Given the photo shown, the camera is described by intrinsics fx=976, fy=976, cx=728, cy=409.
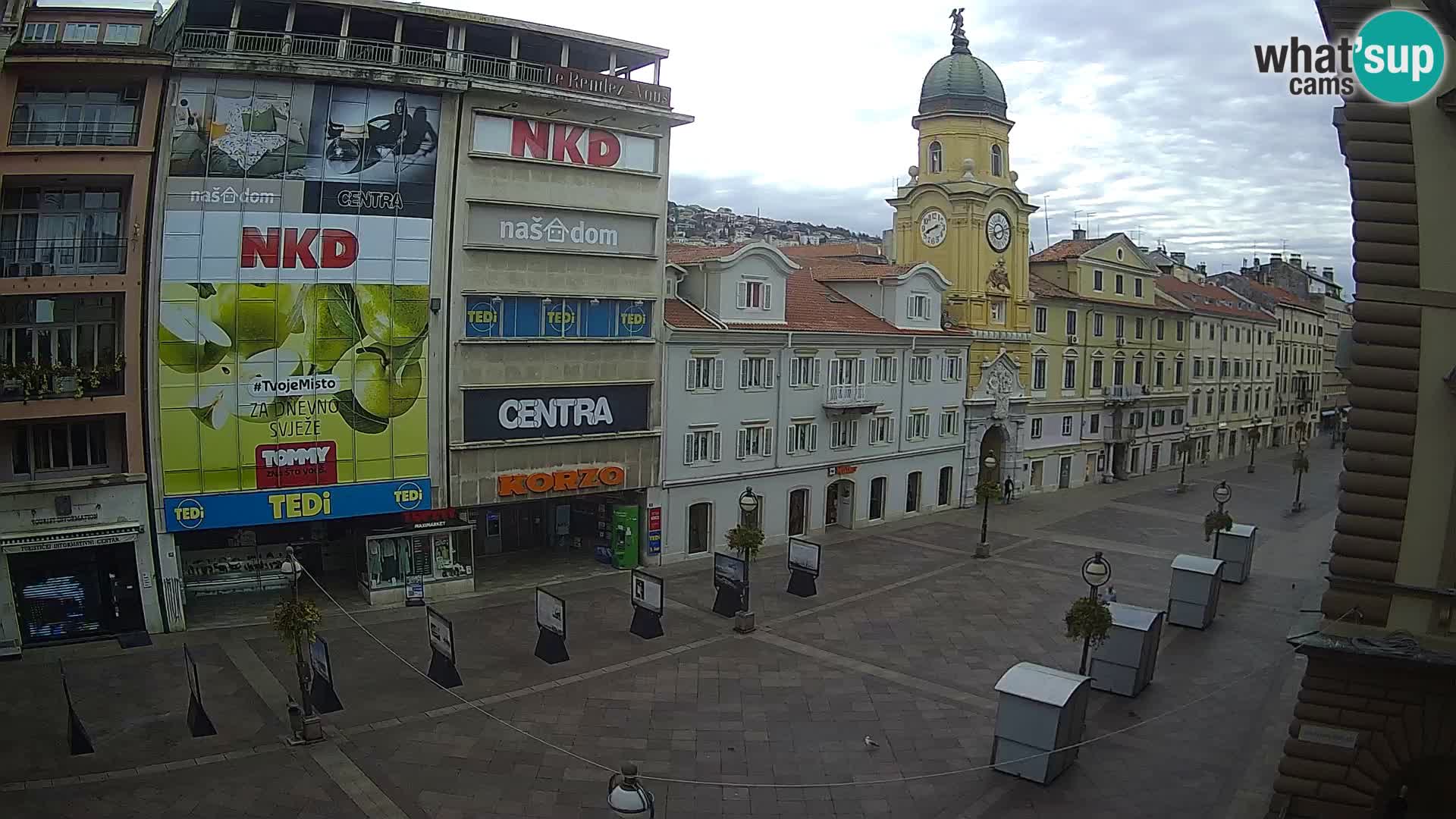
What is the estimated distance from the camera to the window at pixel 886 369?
43625 millimetres

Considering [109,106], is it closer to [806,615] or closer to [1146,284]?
[806,615]

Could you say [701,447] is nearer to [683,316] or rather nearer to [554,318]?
[683,316]

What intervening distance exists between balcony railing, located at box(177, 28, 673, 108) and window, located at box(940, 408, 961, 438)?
72.6 ft

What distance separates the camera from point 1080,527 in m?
44.9

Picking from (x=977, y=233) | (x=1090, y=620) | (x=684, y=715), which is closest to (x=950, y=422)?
(x=977, y=233)

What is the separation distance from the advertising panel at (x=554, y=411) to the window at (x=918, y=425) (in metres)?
15.9

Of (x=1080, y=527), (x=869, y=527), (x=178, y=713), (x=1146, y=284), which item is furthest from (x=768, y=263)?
(x=1146, y=284)

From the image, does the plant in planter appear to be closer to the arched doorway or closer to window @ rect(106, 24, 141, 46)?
window @ rect(106, 24, 141, 46)

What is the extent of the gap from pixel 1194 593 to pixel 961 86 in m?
31.4

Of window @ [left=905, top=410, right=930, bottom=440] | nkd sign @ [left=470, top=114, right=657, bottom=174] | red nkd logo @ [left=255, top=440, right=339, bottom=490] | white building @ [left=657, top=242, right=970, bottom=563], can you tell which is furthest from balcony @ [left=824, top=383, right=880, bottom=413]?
red nkd logo @ [left=255, top=440, right=339, bottom=490]

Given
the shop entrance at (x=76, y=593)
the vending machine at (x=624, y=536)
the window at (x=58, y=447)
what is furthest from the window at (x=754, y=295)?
the shop entrance at (x=76, y=593)

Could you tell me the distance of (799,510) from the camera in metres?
→ 41.3

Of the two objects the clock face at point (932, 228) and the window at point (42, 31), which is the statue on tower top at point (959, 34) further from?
the window at point (42, 31)

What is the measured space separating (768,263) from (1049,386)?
23649mm
